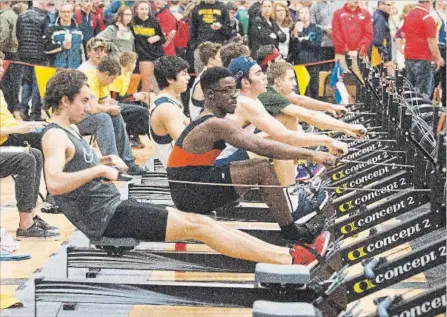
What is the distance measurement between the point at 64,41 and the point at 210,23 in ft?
6.20

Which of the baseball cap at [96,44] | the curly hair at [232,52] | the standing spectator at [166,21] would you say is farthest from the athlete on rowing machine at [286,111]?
the standing spectator at [166,21]

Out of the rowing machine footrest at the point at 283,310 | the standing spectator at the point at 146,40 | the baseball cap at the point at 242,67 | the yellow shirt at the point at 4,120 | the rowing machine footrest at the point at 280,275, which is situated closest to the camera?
the rowing machine footrest at the point at 283,310

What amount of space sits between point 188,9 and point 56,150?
9.91 meters

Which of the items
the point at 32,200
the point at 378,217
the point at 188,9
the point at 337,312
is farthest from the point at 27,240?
the point at 188,9

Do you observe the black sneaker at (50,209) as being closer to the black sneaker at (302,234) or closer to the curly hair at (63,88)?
the black sneaker at (302,234)

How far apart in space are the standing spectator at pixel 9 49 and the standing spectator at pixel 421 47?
16.4 feet

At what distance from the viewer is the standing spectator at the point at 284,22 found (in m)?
14.4

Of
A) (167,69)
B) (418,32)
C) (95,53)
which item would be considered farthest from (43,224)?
(418,32)

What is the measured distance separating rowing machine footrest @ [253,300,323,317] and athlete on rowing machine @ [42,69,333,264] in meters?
1.20

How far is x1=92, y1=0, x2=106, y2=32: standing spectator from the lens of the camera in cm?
1519

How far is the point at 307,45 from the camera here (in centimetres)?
1471

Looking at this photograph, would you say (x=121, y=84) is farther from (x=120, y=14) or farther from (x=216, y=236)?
(x=216, y=236)

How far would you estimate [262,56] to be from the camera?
10.3 metres

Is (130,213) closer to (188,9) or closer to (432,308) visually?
(432,308)
